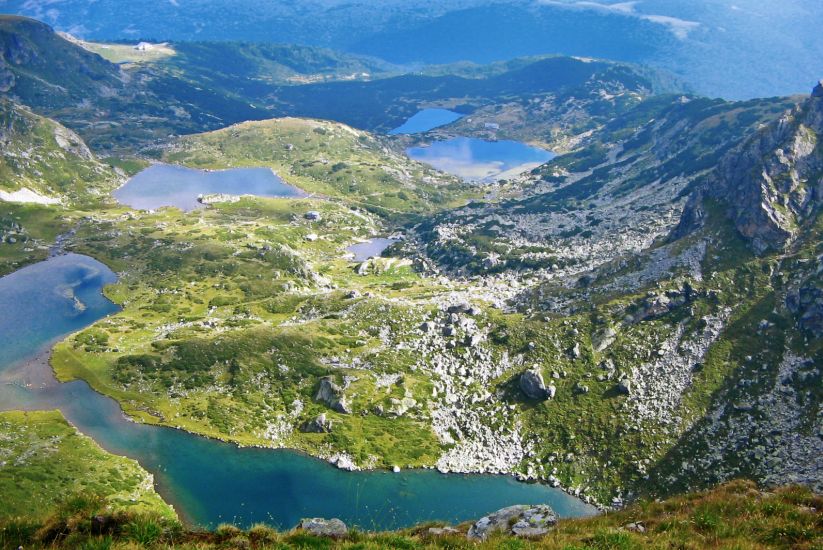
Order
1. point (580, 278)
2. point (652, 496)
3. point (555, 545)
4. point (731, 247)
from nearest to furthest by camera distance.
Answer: point (555, 545) < point (652, 496) < point (731, 247) < point (580, 278)

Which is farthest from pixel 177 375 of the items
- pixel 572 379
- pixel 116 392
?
pixel 572 379

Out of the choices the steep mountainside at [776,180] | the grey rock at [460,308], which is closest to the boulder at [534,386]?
the grey rock at [460,308]

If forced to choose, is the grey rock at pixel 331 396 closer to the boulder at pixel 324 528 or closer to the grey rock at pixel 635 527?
the boulder at pixel 324 528

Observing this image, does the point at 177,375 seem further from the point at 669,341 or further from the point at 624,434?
the point at 669,341

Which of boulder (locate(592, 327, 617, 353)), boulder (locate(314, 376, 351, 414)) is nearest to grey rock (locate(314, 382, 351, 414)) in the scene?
boulder (locate(314, 376, 351, 414))

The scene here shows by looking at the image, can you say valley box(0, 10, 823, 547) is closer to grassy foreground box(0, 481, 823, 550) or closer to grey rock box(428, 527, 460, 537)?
grey rock box(428, 527, 460, 537)
